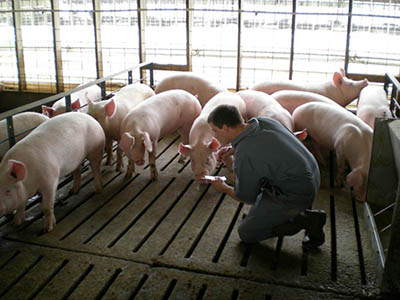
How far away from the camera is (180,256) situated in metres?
3.09

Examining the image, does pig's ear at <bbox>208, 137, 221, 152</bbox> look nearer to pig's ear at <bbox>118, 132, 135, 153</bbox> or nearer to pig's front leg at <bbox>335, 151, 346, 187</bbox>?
pig's ear at <bbox>118, 132, 135, 153</bbox>

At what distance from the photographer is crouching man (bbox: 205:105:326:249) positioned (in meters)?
2.88

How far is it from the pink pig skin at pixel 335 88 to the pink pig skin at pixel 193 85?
684 mm

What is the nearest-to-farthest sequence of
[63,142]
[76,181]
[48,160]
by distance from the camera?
1. [48,160]
2. [63,142]
3. [76,181]

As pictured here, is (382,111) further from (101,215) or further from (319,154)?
(101,215)

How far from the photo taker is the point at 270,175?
9.57 feet

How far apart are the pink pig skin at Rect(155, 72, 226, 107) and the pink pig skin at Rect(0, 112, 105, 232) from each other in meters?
2.02

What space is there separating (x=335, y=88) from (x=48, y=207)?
4295 millimetres

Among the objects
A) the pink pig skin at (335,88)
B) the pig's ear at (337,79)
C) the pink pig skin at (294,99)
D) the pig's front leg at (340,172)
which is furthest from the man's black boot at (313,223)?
the pig's ear at (337,79)

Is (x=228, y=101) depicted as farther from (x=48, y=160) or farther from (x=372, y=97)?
(x=48, y=160)

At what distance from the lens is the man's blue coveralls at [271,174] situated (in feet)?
9.42

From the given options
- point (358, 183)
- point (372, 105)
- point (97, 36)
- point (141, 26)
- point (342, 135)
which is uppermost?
point (141, 26)

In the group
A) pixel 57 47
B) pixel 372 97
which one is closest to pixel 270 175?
pixel 372 97

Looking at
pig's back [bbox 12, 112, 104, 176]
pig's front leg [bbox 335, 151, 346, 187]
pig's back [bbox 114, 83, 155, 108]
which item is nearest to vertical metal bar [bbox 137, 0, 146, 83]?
pig's back [bbox 114, 83, 155, 108]
